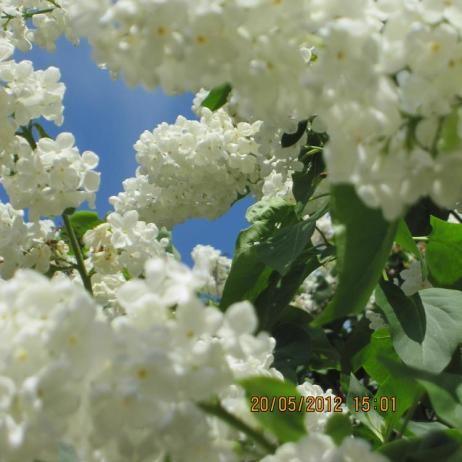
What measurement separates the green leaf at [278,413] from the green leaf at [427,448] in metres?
0.21

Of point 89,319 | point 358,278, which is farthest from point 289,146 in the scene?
point 89,319

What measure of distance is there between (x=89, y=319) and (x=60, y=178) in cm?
106

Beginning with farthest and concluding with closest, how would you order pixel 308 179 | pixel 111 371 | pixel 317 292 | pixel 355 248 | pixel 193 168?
pixel 317 292 < pixel 193 168 < pixel 308 179 < pixel 355 248 < pixel 111 371

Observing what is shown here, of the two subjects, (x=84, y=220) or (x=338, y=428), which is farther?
(x=84, y=220)

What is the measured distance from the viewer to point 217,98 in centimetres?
297

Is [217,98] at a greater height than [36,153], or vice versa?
[217,98]

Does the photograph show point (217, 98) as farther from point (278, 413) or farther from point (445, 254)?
point (278, 413)

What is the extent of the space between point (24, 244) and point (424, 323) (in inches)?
44.2

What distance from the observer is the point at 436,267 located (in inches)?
105

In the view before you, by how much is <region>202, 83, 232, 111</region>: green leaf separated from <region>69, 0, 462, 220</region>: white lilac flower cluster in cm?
158

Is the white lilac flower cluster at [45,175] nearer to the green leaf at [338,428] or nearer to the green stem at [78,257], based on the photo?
the green stem at [78,257]

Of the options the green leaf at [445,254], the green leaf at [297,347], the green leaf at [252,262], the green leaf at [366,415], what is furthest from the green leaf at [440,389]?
the green leaf at [297,347]

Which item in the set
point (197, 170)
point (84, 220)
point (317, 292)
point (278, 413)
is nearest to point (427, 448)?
point (278, 413)

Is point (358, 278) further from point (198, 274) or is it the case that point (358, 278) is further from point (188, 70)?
point (188, 70)
